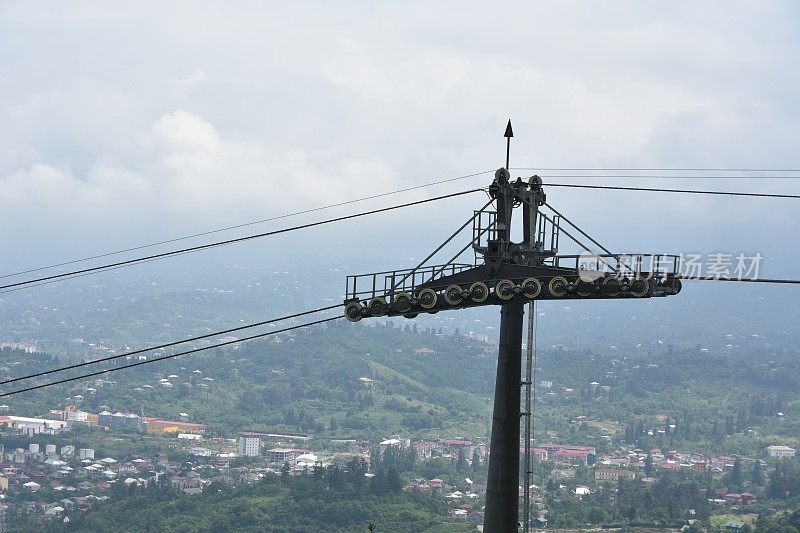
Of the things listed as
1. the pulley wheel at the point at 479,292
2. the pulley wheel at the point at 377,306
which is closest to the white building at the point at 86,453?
the pulley wheel at the point at 377,306

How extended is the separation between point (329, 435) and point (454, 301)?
174 metres

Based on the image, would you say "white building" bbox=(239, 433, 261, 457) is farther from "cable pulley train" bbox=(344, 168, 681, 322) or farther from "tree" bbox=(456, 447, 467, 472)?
"cable pulley train" bbox=(344, 168, 681, 322)

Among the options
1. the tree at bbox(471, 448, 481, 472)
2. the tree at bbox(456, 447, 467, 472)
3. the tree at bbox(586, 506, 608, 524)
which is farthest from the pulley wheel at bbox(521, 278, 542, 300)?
the tree at bbox(471, 448, 481, 472)

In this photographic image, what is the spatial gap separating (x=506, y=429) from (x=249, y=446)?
157640 millimetres

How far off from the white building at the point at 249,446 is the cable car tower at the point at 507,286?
5976 inches

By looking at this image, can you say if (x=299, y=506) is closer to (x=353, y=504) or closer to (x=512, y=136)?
(x=353, y=504)

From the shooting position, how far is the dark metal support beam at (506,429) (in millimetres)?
28703

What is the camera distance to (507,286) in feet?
89.7

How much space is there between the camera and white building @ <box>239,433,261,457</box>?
17888 centimetres

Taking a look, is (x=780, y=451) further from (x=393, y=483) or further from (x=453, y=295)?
(x=453, y=295)

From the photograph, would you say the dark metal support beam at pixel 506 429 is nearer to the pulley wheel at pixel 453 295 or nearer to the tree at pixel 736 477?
the pulley wheel at pixel 453 295

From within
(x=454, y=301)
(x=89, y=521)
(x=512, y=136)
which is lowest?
(x=89, y=521)

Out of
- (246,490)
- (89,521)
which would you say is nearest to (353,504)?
(246,490)

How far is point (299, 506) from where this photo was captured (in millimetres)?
122500
